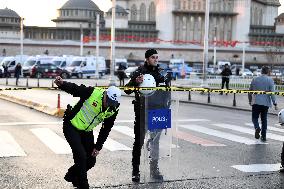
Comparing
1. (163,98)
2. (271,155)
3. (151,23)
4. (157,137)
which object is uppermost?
(151,23)

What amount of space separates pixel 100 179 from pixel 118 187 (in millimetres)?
572

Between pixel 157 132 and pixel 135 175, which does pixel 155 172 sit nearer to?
pixel 135 175

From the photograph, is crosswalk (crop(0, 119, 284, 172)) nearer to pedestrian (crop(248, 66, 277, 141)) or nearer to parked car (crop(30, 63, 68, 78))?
pedestrian (crop(248, 66, 277, 141))

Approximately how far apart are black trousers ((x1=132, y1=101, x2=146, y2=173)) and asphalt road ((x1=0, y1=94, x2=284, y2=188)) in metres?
0.15

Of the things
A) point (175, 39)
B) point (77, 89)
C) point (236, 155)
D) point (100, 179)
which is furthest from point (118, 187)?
point (175, 39)

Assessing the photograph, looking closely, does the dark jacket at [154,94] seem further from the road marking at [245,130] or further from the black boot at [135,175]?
the road marking at [245,130]

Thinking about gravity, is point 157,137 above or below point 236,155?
above

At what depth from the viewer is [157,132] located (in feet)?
26.7

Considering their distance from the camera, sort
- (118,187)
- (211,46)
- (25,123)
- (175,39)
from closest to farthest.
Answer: (118,187)
(25,123)
(211,46)
(175,39)

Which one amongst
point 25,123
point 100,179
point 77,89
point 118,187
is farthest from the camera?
point 25,123

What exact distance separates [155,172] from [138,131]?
2.45 feet

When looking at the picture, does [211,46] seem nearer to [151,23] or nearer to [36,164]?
[151,23]

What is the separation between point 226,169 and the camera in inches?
356

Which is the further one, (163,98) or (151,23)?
(151,23)
